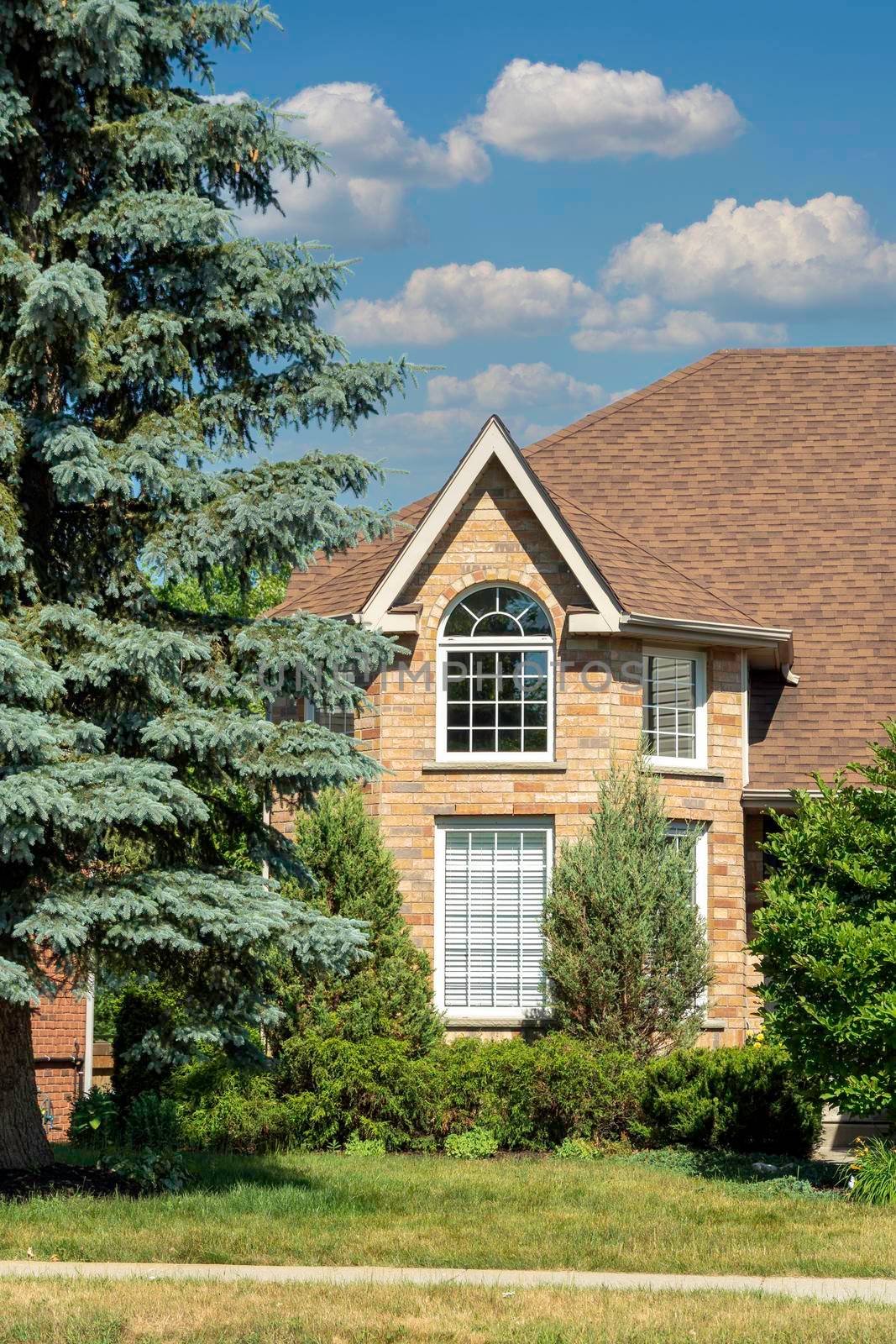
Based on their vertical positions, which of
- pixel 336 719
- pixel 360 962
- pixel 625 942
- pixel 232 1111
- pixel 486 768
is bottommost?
pixel 232 1111

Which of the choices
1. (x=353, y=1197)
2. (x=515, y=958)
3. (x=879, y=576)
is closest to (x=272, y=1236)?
(x=353, y=1197)

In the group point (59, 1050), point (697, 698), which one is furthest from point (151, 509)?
point (59, 1050)

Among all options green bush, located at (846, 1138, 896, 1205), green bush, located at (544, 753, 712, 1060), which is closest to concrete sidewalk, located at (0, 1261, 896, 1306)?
green bush, located at (846, 1138, 896, 1205)

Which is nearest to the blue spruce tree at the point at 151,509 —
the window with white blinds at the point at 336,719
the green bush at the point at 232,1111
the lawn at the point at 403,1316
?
the lawn at the point at 403,1316

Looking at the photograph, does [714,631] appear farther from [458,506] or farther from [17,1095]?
[17,1095]

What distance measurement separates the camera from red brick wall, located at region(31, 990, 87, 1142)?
20.4 metres

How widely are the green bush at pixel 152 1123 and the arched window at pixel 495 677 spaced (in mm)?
5156

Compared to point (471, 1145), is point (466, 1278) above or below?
above

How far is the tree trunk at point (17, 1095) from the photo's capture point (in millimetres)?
12188

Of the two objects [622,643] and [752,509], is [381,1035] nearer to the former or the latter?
[622,643]

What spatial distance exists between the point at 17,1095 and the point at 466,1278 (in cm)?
445

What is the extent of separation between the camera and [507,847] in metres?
18.8

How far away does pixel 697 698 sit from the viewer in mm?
19719

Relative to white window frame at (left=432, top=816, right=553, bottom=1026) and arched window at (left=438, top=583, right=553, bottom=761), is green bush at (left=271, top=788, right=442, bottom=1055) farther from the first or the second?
arched window at (left=438, top=583, right=553, bottom=761)
